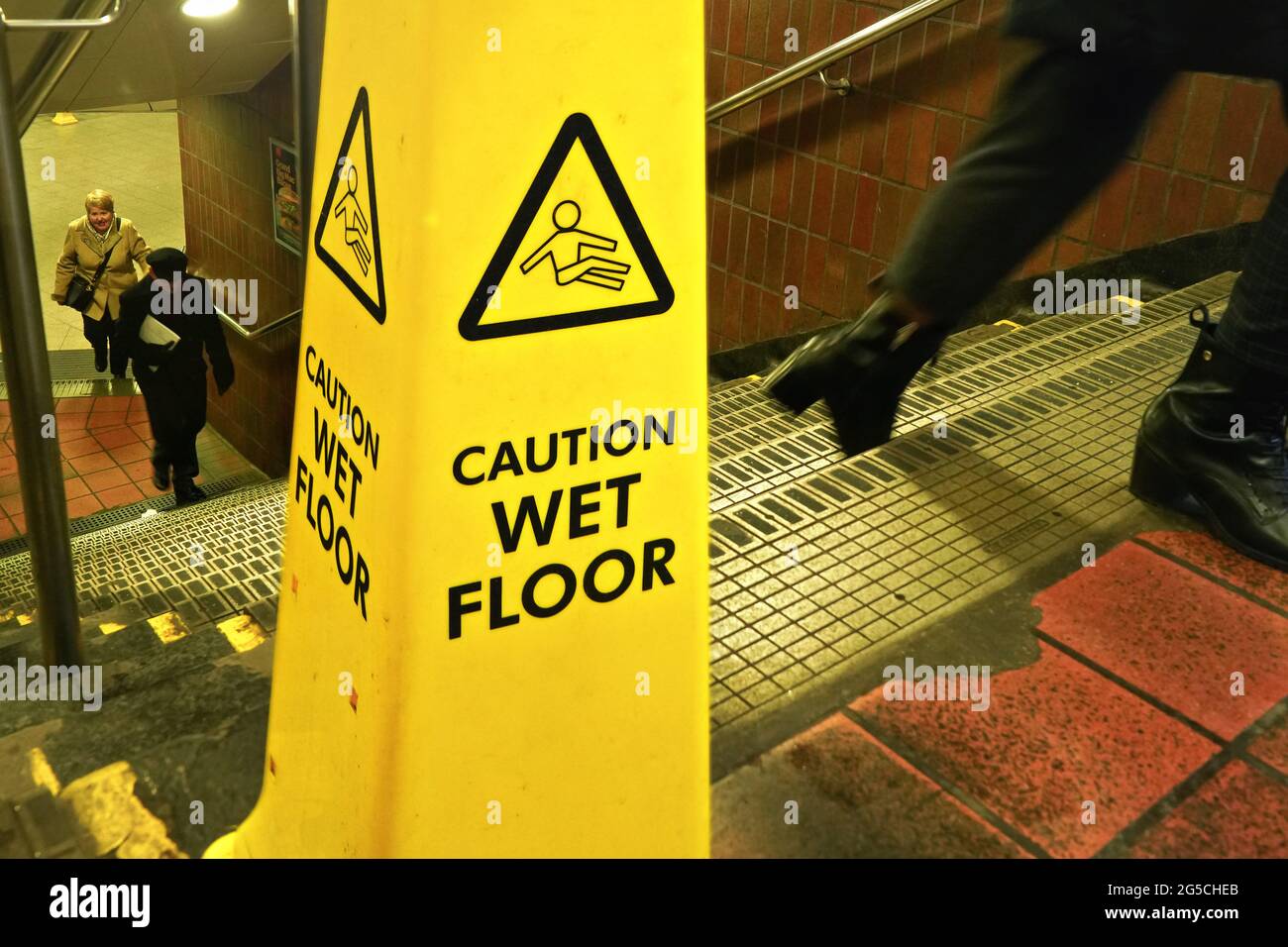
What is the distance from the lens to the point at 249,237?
7402 mm

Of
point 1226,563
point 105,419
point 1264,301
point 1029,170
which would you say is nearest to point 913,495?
point 1226,563

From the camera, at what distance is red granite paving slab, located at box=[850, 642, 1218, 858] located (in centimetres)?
162

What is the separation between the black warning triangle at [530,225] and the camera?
108cm

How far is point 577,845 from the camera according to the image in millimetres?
1324

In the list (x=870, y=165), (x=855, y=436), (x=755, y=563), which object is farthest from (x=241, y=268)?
(x=855, y=436)

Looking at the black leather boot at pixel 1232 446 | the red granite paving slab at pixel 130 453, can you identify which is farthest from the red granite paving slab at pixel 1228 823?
the red granite paving slab at pixel 130 453

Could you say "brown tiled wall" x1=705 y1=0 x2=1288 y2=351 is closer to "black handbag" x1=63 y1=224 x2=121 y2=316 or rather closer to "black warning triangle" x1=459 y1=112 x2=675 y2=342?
"black warning triangle" x1=459 y1=112 x2=675 y2=342

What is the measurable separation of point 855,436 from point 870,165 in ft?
9.58

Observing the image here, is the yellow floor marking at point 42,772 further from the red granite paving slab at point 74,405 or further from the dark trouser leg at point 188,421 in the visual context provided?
the red granite paving slab at point 74,405

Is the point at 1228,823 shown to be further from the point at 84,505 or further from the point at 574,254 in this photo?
the point at 84,505

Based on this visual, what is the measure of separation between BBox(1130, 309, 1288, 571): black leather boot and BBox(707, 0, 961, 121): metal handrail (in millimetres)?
1755

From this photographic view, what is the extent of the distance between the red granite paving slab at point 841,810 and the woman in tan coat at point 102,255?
5.30m

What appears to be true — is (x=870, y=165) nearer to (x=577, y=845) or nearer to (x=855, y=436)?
(x=855, y=436)

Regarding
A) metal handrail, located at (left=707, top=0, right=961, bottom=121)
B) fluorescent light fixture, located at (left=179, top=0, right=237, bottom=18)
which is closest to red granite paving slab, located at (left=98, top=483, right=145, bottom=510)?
fluorescent light fixture, located at (left=179, top=0, right=237, bottom=18)
